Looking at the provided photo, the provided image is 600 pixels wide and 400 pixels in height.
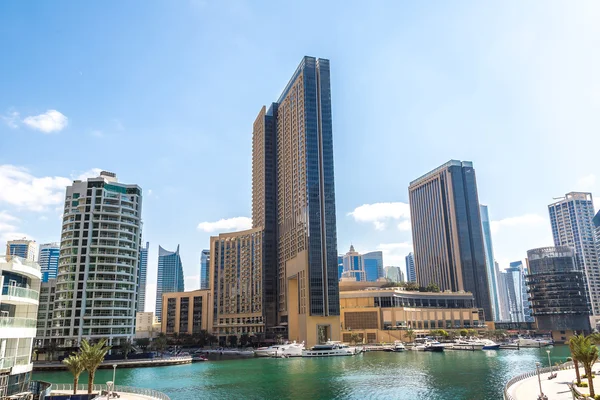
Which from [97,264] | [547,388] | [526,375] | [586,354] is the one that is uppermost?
[97,264]

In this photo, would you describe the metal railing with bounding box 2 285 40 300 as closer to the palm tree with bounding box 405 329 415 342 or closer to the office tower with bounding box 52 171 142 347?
the office tower with bounding box 52 171 142 347

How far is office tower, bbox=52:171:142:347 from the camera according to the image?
132 meters

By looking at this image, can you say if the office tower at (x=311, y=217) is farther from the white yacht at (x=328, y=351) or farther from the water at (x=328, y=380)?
the water at (x=328, y=380)

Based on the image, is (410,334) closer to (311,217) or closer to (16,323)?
(311,217)

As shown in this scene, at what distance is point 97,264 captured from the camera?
136375mm

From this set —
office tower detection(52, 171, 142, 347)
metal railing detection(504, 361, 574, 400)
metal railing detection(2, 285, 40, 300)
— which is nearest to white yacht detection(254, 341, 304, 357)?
office tower detection(52, 171, 142, 347)

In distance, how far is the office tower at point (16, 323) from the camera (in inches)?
1726

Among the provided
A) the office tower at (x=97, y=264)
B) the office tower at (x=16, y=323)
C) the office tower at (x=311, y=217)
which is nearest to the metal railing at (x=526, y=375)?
the office tower at (x=16, y=323)

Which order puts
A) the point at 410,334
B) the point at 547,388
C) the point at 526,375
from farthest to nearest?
the point at 410,334 → the point at 526,375 → the point at 547,388

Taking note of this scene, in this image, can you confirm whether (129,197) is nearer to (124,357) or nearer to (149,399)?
(124,357)

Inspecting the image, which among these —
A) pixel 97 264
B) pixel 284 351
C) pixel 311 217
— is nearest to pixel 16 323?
pixel 97 264

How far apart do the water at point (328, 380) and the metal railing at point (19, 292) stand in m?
25.8

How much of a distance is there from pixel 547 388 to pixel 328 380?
37486 millimetres

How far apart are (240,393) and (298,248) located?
110778 mm
